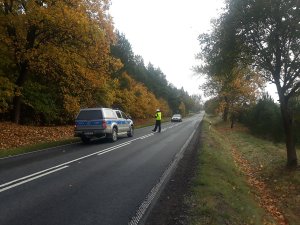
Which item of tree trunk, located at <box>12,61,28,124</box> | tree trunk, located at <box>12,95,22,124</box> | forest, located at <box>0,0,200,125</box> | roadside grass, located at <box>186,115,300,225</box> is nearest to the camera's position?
roadside grass, located at <box>186,115,300,225</box>

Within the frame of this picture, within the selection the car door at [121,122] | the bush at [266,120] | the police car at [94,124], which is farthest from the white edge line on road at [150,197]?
the bush at [266,120]

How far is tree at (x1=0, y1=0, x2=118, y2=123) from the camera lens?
822 inches

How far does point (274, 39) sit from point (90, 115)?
10673 mm

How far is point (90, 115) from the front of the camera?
65.3 ft

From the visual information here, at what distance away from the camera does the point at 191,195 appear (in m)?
8.27

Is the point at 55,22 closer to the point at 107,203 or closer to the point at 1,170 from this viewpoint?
the point at 1,170

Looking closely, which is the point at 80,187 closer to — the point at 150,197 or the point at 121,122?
the point at 150,197

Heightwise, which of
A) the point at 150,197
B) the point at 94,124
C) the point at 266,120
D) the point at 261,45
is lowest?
the point at 150,197

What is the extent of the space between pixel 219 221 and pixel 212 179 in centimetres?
343

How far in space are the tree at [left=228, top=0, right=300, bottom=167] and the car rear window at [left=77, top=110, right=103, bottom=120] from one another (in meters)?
8.74

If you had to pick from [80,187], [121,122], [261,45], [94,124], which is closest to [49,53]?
[94,124]

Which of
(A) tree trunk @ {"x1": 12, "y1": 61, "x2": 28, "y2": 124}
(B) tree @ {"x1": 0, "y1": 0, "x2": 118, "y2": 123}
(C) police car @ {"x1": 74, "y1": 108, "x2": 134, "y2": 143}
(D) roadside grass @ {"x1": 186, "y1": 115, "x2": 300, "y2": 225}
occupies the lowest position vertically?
(D) roadside grass @ {"x1": 186, "y1": 115, "x2": 300, "y2": 225}

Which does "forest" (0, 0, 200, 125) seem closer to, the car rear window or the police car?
the car rear window

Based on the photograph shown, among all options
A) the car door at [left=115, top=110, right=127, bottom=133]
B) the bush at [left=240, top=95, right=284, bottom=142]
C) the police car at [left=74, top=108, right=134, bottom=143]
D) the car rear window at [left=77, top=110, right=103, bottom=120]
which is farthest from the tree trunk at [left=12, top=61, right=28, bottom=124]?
the bush at [left=240, top=95, right=284, bottom=142]
